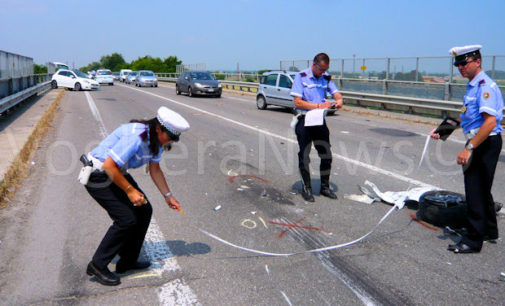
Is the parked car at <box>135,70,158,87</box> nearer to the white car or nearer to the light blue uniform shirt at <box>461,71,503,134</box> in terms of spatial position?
the white car

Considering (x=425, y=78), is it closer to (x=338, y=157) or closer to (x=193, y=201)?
(x=338, y=157)

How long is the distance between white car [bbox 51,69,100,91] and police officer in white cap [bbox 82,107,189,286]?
30.1 metres

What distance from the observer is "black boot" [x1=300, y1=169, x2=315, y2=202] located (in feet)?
19.3

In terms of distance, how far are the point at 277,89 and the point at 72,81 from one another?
62.8 feet

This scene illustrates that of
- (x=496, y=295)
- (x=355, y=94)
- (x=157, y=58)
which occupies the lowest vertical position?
(x=496, y=295)

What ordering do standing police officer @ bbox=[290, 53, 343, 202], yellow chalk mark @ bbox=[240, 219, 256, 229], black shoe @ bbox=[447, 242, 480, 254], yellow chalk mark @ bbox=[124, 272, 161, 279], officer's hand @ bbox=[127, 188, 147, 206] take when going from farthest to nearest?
1. standing police officer @ bbox=[290, 53, 343, 202]
2. yellow chalk mark @ bbox=[240, 219, 256, 229]
3. black shoe @ bbox=[447, 242, 480, 254]
4. yellow chalk mark @ bbox=[124, 272, 161, 279]
5. officer's hand @ bbox=[127, 188, 147, 206]

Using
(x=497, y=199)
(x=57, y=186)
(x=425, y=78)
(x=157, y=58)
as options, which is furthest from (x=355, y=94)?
(x=157, y=58)

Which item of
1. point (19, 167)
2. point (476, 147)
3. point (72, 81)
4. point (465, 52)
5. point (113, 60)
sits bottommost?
point (19, 167)

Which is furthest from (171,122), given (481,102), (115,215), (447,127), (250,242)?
(447,127)

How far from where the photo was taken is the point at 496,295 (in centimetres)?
343

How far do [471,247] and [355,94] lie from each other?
16.7m

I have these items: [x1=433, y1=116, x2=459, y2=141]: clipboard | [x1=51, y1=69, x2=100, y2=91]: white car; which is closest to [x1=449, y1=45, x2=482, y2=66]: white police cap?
[x1=433, y1=116, x2=459, y2=141]: clipboard

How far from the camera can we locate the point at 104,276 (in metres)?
3.54

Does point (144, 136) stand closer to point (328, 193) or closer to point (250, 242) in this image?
point (250, 242)
